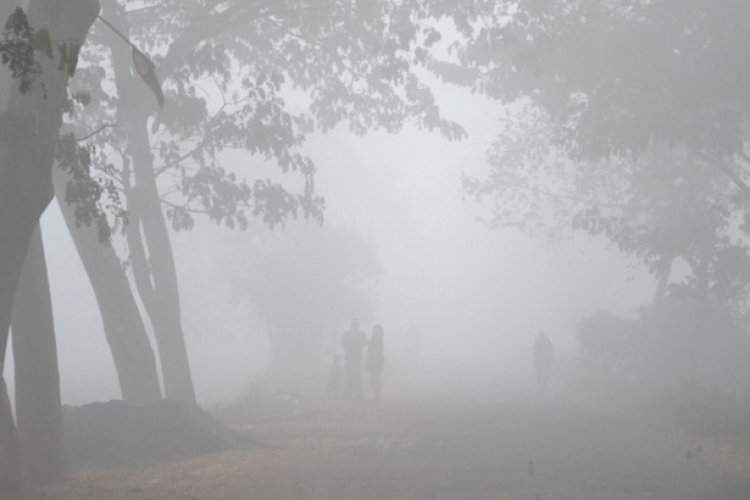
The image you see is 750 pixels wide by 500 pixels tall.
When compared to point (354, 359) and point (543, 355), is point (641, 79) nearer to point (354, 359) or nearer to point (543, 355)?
point (354, 359)

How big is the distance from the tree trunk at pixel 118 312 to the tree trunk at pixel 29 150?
6144mm

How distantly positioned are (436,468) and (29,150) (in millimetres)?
5808

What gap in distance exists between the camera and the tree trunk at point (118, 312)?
45.6 feet

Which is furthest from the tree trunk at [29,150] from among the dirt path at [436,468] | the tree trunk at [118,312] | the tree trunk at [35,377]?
the tree trunk at [118,312]

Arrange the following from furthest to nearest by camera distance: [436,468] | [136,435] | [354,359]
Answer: [354,359], [136,435], [436,468]

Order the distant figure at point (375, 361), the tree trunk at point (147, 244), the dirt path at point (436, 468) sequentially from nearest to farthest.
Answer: the dirt path at point (436, 468)
the tree trunk at point (147, 244)
the distant figure at point (375, 361)

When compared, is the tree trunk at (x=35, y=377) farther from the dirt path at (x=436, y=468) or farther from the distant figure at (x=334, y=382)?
the distant figure at (x=334, y=382)

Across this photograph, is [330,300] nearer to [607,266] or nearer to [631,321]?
[631,321]

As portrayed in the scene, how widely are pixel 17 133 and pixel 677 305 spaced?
2501 cm

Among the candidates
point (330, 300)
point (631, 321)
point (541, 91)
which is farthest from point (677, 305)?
point (330, 300)

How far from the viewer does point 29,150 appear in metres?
7.55

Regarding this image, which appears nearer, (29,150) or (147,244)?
(29,150)

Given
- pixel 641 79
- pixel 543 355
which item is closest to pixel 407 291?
pixel 543 355

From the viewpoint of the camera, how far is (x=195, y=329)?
57.2 meters
